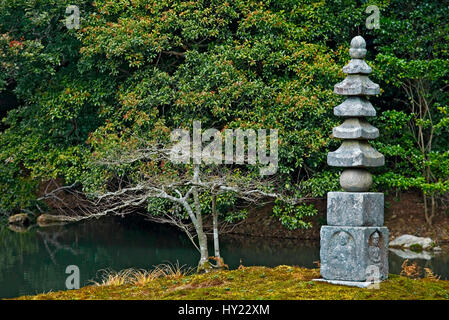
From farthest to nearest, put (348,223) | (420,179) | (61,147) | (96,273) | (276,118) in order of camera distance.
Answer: (61,147) → (420,179) → (276,118) → (96,273) → (348,223)

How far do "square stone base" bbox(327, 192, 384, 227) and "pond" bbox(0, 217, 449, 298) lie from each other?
19.5ft

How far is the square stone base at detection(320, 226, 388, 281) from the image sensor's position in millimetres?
8719

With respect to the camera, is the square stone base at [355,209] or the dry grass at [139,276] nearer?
the square stone base at [355,209]

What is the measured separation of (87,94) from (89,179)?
7.98 ft

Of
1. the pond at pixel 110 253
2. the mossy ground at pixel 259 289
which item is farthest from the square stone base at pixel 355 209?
the pond at pixel 110 253

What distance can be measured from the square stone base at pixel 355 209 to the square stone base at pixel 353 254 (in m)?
0.09

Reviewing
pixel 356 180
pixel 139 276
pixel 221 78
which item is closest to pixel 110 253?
pixel 221 78

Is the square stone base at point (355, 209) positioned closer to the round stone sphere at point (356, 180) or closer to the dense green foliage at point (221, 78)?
the round stone sphere at point (356, 180)

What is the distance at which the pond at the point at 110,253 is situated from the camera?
1490 centimetres

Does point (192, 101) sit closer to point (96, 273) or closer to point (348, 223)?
point (96, 273)

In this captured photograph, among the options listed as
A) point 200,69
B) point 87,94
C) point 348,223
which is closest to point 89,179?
point 87,94

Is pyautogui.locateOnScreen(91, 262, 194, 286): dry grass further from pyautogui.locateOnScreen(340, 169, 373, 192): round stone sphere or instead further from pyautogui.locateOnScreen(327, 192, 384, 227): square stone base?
pyautogui.locateOnScreen(340, 169, 373, 192): round stone sphere

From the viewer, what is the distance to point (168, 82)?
17.1 meters

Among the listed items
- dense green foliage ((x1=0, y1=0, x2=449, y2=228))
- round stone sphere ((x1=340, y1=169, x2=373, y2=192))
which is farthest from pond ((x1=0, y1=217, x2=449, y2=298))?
round stone sphere ((x1=340, y1=169, x2=373, y2=192))
